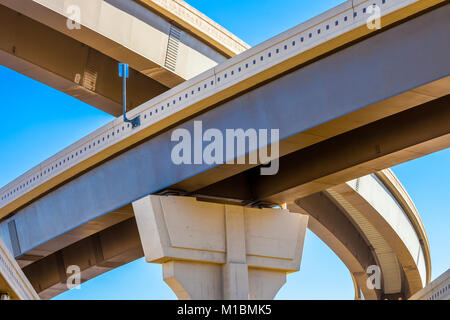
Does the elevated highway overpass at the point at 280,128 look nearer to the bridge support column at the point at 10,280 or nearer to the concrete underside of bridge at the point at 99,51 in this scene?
the concrete underside of bridge at the point at 99,51

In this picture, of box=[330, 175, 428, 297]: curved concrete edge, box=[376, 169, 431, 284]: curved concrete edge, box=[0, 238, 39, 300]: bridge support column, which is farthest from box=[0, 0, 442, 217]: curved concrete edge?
box=[376, 169, 431, 284]: curved concrete edge

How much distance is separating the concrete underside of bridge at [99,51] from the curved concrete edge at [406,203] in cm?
808

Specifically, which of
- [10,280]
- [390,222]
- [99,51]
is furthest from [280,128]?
[390,222]

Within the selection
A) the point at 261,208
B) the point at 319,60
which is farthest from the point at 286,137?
the point at 261,208

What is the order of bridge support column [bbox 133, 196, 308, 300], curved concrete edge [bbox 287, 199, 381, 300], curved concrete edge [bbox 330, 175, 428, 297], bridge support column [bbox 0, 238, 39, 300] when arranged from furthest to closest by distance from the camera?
curved concrete edge [bbox 287, 199, 381, 300], curved concrete edge [bbox 330, 175, 428, 297], bridge support column [bbox 133, 196, 308, 300], bridge support column [bbox 0, 238, 39, 300]

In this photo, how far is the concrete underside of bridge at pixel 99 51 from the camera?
15.8m

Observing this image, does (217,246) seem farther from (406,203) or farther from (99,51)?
(406,203)

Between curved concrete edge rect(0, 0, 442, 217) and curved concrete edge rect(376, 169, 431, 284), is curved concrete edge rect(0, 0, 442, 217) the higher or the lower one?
the lower one

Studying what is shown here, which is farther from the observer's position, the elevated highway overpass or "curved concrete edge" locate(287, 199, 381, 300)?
"curved concrete edge" locate(287, 199, 381, 300)

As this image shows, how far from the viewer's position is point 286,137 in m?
11.6

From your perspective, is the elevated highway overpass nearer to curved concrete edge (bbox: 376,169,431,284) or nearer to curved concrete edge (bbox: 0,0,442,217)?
curved concrete edge (bbox: 0,0,442,217)

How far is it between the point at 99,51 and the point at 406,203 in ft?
43.4

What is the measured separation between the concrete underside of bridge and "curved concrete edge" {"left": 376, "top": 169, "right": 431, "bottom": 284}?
26.5 feet

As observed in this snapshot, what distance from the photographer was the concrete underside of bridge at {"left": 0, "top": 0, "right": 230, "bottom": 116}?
621 inches
